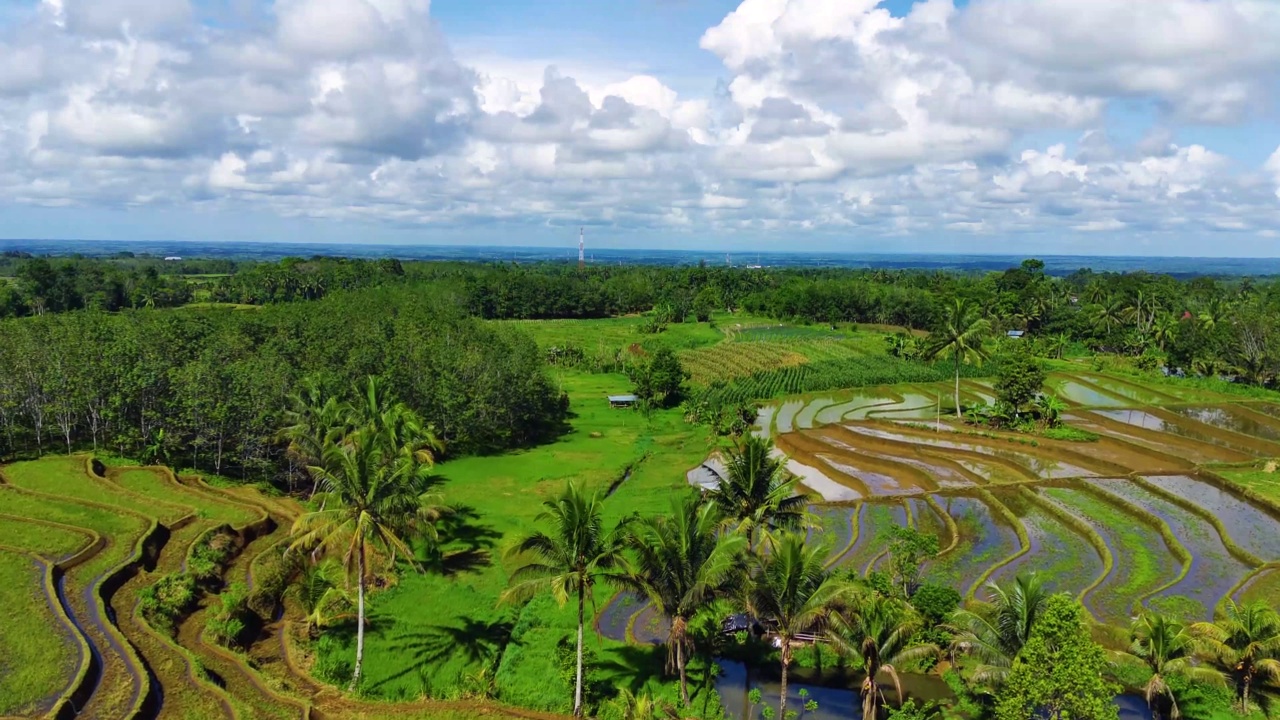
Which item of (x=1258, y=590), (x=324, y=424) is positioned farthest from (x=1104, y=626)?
(x=324, y=424)

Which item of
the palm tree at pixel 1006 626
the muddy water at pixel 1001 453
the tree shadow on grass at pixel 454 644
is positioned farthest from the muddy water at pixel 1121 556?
the tree shadow on grass at pixel 454 644

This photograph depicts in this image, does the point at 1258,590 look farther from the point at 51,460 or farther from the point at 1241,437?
the point at 51,460

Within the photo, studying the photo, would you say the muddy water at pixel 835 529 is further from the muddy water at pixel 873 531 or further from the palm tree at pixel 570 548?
the palm tree at pixel 570 548

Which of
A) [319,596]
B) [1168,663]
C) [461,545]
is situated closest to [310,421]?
[461,545]

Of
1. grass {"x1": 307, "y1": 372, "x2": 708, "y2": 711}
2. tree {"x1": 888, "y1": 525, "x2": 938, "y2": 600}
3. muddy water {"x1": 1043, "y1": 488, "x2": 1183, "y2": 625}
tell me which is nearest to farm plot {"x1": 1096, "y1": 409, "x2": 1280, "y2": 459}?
muddy water {"x1": 1043, "y1": 488, "x2": 1183, "y2": 625}

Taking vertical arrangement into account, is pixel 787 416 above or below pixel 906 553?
below

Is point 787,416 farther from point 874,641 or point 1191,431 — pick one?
point 874,641
